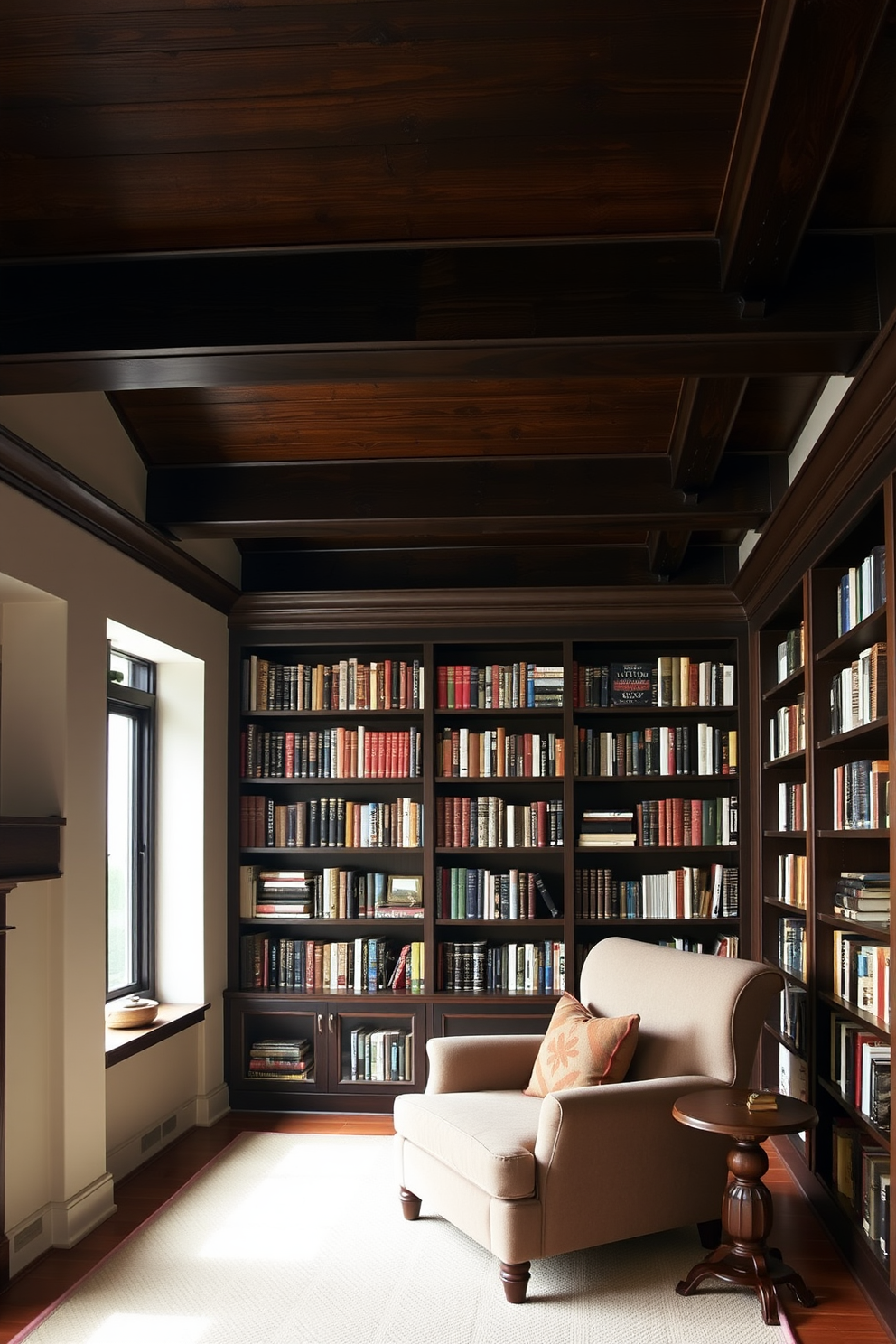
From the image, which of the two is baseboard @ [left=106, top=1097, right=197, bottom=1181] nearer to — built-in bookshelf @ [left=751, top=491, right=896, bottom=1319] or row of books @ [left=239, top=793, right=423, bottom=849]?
row of books @ [left=239, top=793, right=423, bottom=849]

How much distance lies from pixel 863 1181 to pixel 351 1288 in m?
1.56

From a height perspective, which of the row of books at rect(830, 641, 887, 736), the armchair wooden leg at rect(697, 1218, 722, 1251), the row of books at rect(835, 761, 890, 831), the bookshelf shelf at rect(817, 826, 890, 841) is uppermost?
the row of books at rect(830, 641, 887, 736)

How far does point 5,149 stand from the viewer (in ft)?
→ 8.96

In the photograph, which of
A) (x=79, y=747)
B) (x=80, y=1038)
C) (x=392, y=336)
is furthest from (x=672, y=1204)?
(x=392, y=336)

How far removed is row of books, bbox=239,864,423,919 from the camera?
5.87m

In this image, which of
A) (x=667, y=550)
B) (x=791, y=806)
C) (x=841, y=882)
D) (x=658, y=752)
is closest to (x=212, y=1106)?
(x=658, y=752)

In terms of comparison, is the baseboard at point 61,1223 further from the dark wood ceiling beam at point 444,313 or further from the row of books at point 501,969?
the dark wood ceiling beam at point 444,313

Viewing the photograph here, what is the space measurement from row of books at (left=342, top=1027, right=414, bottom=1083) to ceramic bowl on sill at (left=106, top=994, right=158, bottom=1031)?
1.16 m

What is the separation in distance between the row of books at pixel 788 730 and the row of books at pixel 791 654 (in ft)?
0.40

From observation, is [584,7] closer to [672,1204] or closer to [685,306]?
[685,306]

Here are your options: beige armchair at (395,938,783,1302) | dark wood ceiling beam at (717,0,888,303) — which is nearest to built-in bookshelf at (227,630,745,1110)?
beige armchair at (395,938,783,1302)

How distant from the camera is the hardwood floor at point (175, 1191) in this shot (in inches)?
132

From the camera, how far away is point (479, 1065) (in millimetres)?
4320

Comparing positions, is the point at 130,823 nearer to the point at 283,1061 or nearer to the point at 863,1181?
the point at 283,1061
